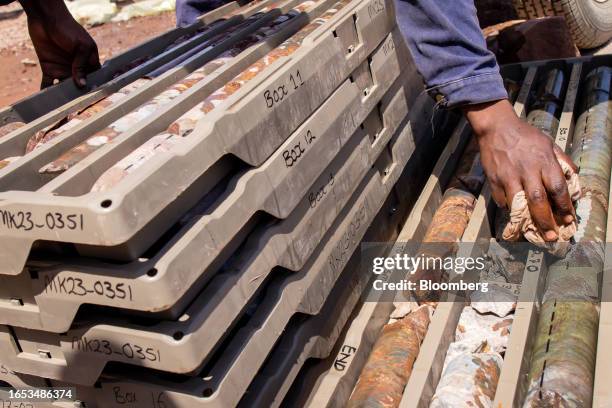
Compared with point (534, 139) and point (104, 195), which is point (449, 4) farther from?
point (104, 195)

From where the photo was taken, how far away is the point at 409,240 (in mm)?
2744

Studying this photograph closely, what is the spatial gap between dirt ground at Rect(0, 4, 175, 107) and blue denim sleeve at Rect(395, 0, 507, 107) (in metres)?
6.83

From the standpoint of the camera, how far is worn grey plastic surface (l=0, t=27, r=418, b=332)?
1.57 metres

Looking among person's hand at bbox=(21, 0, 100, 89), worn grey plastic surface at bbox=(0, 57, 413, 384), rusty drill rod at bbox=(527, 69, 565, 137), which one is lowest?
rusty drill rod at bbox=(527, 69, 565, 137)

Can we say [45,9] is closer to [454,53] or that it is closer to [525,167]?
[454,53]

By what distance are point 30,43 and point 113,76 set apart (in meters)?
8.53

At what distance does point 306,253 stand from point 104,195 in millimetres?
801

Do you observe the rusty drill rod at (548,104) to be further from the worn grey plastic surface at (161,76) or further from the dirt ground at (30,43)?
the dirt ground at (30,43)

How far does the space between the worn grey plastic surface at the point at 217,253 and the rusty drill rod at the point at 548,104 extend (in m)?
1.23

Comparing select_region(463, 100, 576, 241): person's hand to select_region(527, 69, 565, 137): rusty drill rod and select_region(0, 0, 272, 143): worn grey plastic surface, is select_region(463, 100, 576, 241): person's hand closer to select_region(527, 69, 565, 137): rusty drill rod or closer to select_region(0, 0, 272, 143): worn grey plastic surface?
select_region(527, 69, 565, 137): rusty drill rod

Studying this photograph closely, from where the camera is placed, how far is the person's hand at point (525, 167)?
226 centimetres

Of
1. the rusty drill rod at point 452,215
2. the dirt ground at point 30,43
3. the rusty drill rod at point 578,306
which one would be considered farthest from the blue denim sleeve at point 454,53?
the dirt ground at point 30,43

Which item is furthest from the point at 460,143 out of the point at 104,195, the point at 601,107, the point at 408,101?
the point at 104,195

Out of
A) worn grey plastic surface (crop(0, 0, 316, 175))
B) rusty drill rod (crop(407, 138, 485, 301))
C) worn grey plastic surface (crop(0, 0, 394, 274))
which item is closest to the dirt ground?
worn grey plastic surface (crop(0, 0, 316, 175))
